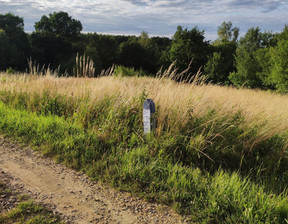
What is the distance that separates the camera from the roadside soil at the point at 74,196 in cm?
287

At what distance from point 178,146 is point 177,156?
0.18 meters

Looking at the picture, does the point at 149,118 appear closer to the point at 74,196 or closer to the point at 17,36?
the point at 74,196

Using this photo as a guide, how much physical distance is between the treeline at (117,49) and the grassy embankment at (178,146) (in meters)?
24.5

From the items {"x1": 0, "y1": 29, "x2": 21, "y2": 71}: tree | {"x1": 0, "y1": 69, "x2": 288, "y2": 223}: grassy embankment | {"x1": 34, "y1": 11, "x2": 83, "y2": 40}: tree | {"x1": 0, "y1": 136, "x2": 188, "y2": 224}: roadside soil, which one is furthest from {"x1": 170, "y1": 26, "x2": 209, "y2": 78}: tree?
{"x1": 34, "y1": 11, "x2": 83, "y2": 40}: tree

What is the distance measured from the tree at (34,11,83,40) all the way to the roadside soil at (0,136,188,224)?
→ 180 feet

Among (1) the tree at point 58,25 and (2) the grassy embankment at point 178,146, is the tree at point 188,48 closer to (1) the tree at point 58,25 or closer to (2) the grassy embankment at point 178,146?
(2) the grassy embankment at point 178,146

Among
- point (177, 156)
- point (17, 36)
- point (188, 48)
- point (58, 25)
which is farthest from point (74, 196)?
point (58, 25)

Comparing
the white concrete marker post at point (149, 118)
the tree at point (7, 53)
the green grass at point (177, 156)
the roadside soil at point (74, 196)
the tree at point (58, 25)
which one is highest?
the tree at point (58, 25)

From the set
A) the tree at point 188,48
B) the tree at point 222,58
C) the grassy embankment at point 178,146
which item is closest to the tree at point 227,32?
the tree at point 222,58

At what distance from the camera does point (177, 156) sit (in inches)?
167

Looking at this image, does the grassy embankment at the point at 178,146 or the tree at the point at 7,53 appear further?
the tree at the point at 7,53

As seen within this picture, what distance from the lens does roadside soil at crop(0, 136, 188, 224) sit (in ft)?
9.40

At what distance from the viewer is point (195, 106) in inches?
193

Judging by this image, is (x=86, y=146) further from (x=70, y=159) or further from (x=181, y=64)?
(x=181, y=64)
